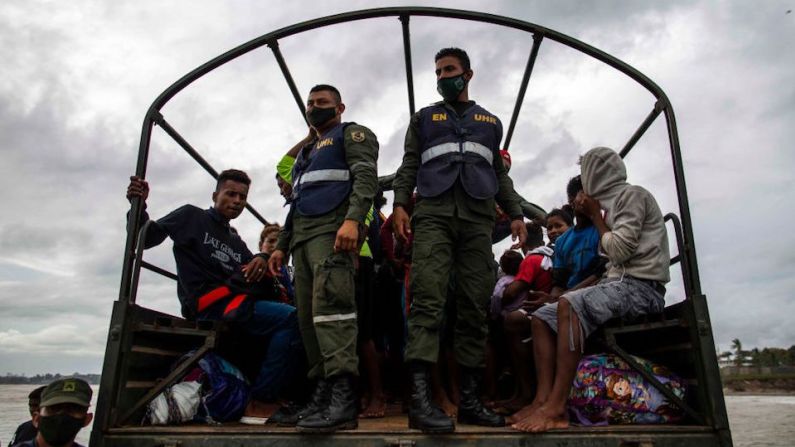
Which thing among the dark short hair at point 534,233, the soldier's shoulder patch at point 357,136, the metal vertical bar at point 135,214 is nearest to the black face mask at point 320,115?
A: the soldier's shoulder patch at point 357,136

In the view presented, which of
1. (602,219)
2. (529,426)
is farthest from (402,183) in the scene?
(529,426)

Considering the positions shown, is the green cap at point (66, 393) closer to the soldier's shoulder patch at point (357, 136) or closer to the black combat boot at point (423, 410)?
the black combat boot at point (423, 410)

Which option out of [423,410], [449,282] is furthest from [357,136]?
[423,410]

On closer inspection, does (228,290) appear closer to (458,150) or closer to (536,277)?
(458,150)

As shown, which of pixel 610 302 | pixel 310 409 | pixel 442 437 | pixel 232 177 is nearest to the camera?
pixel 442 437

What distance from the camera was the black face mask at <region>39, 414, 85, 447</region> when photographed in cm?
256

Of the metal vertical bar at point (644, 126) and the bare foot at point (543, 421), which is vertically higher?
the metal vertical bar at point (644, 126)

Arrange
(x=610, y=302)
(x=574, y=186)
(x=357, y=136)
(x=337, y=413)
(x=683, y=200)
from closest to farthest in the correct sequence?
1. (x=337, y=413)
2. (x=610, y=302)
3. (x=683, y=200)
4. (x=357, y=136)
5. (x=574, y=186)

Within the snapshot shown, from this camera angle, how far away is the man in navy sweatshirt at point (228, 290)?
2.95 metres

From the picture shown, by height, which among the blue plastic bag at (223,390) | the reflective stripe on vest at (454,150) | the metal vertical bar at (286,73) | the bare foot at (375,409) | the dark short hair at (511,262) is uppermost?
the metal vertical bar at (286,73)

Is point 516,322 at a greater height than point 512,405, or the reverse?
point 516,322

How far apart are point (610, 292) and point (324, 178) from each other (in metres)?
1.56

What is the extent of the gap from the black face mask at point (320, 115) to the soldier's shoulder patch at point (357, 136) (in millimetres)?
258

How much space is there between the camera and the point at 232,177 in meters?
3.71
